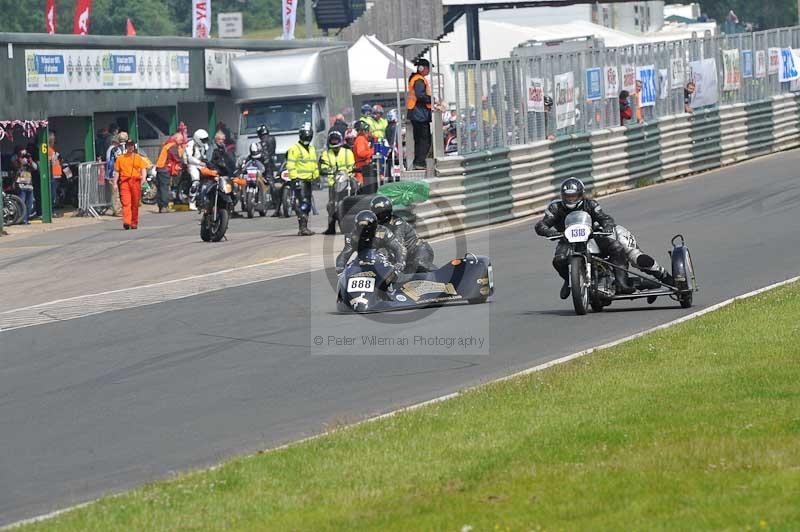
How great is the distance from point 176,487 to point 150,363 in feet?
16.4

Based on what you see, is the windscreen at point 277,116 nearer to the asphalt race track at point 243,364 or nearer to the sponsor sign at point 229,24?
the asphalt race track at point 243,364

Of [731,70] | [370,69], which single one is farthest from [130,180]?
[370,69]

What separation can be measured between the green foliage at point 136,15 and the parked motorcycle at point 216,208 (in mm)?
80680

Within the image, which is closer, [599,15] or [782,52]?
[782,52]

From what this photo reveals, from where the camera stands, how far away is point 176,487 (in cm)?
744

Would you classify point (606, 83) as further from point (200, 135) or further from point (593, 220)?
point (593, 220)

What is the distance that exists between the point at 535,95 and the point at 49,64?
37.7 feet

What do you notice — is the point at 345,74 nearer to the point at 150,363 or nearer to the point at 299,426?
the point at 150,363

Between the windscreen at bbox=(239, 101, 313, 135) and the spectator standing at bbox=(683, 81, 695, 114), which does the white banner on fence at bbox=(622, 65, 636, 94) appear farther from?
the windscreen at bbox=(239, 101, 313, 135)

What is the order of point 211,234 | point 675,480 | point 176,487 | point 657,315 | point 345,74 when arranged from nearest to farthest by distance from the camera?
point 675,480
point 176,487
point 657,315
point 211,234
point 345,74

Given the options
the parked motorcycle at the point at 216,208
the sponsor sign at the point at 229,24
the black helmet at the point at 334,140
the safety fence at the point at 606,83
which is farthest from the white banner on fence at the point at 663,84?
the sponsor sign at the point at 229,24

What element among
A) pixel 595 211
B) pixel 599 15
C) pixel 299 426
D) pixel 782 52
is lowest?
pixel 299 426

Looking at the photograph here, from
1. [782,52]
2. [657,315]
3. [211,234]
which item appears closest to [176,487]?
[657,315]

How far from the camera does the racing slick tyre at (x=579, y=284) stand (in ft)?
44.5
